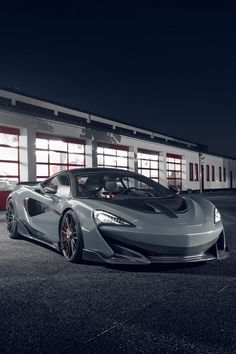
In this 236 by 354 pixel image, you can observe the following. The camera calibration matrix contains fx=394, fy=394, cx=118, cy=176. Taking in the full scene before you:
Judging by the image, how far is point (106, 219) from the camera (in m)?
4.57

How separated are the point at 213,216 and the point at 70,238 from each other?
1844mm

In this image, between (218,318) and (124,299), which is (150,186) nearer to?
(124,299)

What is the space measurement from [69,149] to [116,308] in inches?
641

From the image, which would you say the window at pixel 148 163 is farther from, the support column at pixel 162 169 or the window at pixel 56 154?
the window at pixel 56 154

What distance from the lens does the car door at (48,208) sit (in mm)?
5500

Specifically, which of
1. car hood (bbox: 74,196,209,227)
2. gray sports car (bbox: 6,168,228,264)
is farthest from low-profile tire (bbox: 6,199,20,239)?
car hood (bbox: 74,196,209,227)

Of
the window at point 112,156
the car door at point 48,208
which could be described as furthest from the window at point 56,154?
the car door at point 48,208

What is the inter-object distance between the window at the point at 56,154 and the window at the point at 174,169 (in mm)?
11513

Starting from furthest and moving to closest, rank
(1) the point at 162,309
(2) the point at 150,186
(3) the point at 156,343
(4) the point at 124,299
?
(2) the point at 150,186 < (4) the point at 124,299 < (1) the point at 162,309 < (3) the point at 156,343

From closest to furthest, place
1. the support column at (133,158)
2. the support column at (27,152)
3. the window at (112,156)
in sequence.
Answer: the support column at (27,152)
the window at (112,156)
the support column at (133,158)

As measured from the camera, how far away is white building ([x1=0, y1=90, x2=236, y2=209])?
1548 cm

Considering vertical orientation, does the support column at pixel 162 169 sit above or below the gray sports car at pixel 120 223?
above

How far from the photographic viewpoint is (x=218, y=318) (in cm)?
300

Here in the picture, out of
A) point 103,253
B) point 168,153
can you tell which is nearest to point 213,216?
point 103,253
